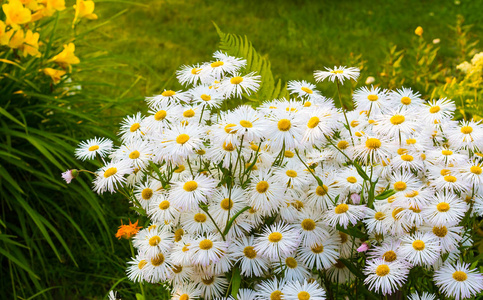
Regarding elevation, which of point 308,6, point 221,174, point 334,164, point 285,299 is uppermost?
point 308,6

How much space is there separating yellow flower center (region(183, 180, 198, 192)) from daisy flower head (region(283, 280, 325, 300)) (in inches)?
10.8

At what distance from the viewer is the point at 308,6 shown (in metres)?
5.41

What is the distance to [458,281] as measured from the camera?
996mm

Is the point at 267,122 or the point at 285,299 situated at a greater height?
the point at 267,122

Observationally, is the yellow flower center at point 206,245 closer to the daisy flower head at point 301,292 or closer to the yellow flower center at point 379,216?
the daisy flower head at point 301,292

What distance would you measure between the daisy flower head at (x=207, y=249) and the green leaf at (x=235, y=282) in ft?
0.20

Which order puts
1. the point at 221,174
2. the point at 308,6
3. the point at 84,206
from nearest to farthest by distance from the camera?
the point at 221,174 < the point at 84,206 < the point at 308,6

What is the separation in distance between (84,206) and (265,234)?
143 centimetres

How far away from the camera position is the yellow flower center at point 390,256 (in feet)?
3.31

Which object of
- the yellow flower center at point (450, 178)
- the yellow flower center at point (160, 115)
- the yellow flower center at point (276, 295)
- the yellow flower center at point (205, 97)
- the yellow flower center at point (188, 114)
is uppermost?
the yellow flower center at point (205, 97)

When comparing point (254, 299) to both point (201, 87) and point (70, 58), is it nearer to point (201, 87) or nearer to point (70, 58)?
point (201, 87)

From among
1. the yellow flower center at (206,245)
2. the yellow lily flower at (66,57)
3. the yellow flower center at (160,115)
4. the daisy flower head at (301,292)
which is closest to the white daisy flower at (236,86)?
the yellow flower center at (160,115)

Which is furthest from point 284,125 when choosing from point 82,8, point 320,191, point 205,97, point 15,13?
point 82,8

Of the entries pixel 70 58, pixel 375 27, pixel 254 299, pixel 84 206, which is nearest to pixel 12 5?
pixel 70 58
